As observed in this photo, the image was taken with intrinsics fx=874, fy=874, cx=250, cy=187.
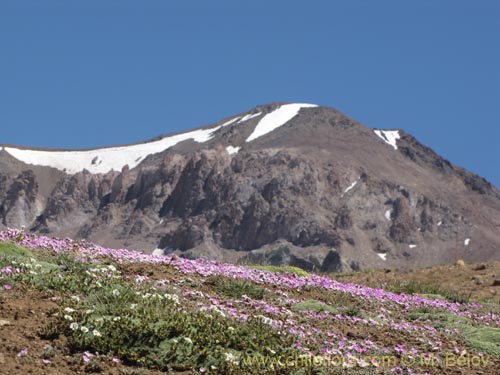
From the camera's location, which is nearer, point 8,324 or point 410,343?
point 8,324

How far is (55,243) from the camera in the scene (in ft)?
69.5

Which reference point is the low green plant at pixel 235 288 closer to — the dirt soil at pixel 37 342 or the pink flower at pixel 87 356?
the dirt soil at pixel 37 342

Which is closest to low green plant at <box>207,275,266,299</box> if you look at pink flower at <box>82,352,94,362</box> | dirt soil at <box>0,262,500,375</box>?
dirt soil at <box>0,262,500,375</box>

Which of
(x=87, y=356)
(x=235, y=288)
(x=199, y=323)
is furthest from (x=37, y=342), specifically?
(x=235, y=288)

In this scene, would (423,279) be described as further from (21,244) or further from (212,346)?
(212,346)

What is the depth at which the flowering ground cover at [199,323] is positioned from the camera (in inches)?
482

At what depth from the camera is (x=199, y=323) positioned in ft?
A: 43.9

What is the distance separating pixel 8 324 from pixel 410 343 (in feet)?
24.2

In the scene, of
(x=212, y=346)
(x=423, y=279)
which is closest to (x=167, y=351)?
(x=212, y=346)

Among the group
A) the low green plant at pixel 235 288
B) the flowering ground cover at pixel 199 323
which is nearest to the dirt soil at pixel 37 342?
the flowering ground cover at pixel 199 323

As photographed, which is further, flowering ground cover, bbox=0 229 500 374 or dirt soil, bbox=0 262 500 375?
flowering ground cover, bbox=0 229 500 374

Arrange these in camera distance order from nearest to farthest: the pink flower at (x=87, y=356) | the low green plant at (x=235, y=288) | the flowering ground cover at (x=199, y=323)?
the pink flower at (x=87, y=356), the flowering ground cover at (x=199, y=323), the low green plant at (x=235, y=288)

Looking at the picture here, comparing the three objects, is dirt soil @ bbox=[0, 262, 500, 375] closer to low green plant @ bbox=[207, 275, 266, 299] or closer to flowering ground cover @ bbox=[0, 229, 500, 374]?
flowering ground cover @ bbox=[0, 229, 500, 374]

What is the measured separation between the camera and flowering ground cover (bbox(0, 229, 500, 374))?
1223 cm
